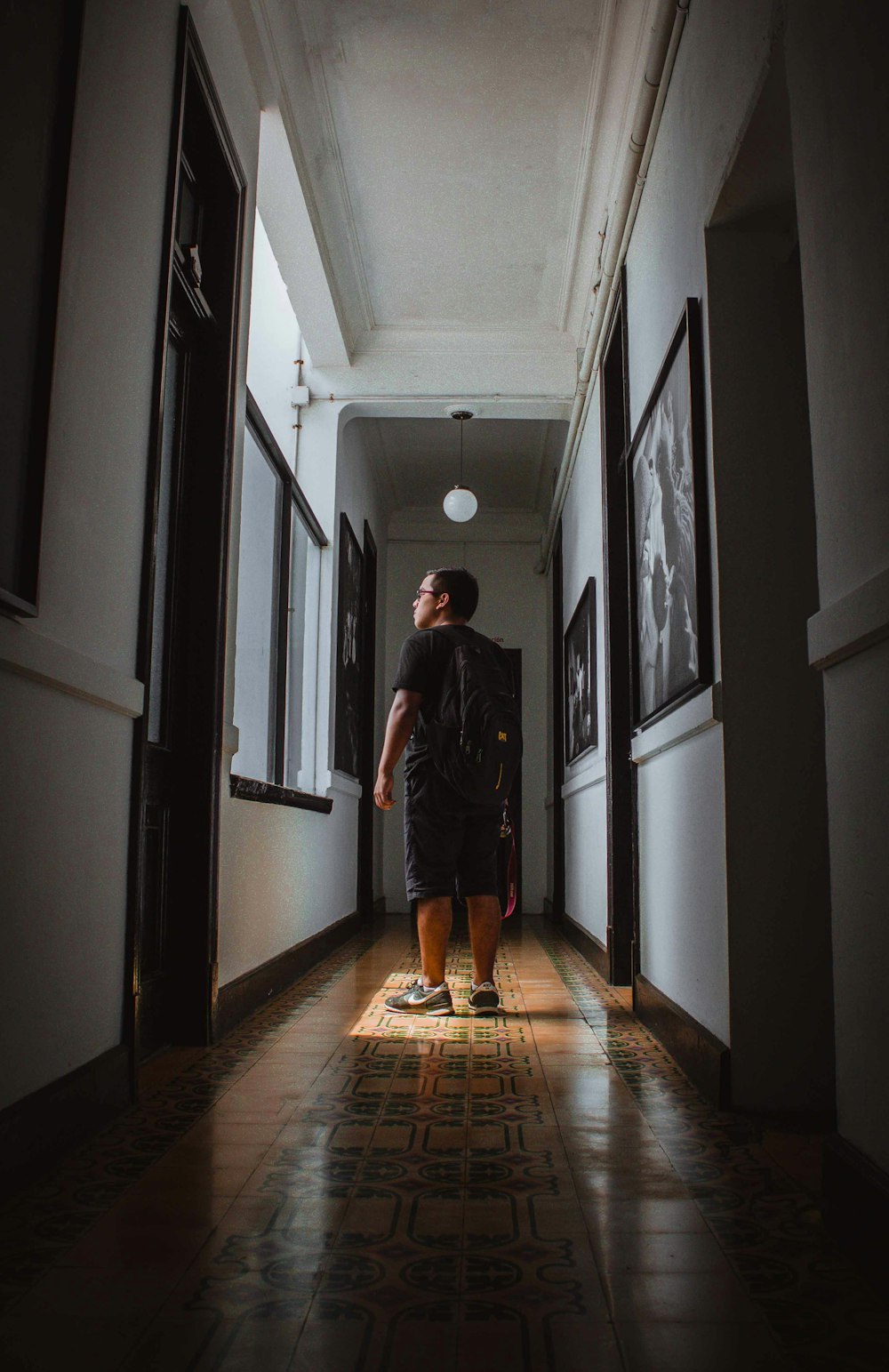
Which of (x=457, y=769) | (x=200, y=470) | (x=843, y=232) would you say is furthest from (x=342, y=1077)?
(x=843, y=232)

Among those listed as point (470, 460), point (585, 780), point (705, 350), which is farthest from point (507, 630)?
point (705, 350)

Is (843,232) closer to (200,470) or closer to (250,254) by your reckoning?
(200,470)

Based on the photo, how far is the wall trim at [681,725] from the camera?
244 cm

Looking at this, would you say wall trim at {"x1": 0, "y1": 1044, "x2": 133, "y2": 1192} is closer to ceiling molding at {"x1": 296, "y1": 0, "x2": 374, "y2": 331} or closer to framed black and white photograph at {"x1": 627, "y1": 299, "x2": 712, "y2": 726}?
framed black and white photograph at {"x1": 627, "y1": 299, "x2": 712, "y2": 726}

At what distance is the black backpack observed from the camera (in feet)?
11.7

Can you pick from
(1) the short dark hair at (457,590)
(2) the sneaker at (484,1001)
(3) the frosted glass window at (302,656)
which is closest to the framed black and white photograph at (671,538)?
(1) the short dark hair at (457,590)

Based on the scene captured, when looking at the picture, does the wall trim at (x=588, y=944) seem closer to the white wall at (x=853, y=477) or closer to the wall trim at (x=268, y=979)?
the wall trim at (x=268, y=979)

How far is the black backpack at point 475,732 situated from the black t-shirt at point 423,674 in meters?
0.05

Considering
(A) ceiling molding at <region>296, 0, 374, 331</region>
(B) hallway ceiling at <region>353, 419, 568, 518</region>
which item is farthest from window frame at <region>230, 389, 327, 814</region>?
(B) hallway ceiling at <region>353, 419, 568, 518</region>

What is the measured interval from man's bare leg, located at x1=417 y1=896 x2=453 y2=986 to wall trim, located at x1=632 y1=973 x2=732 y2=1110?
27.1 inches

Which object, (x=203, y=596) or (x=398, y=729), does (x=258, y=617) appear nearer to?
(x=398, y=729)

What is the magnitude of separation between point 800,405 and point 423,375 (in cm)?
382

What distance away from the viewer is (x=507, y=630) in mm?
9133

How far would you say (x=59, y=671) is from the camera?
192 cm
